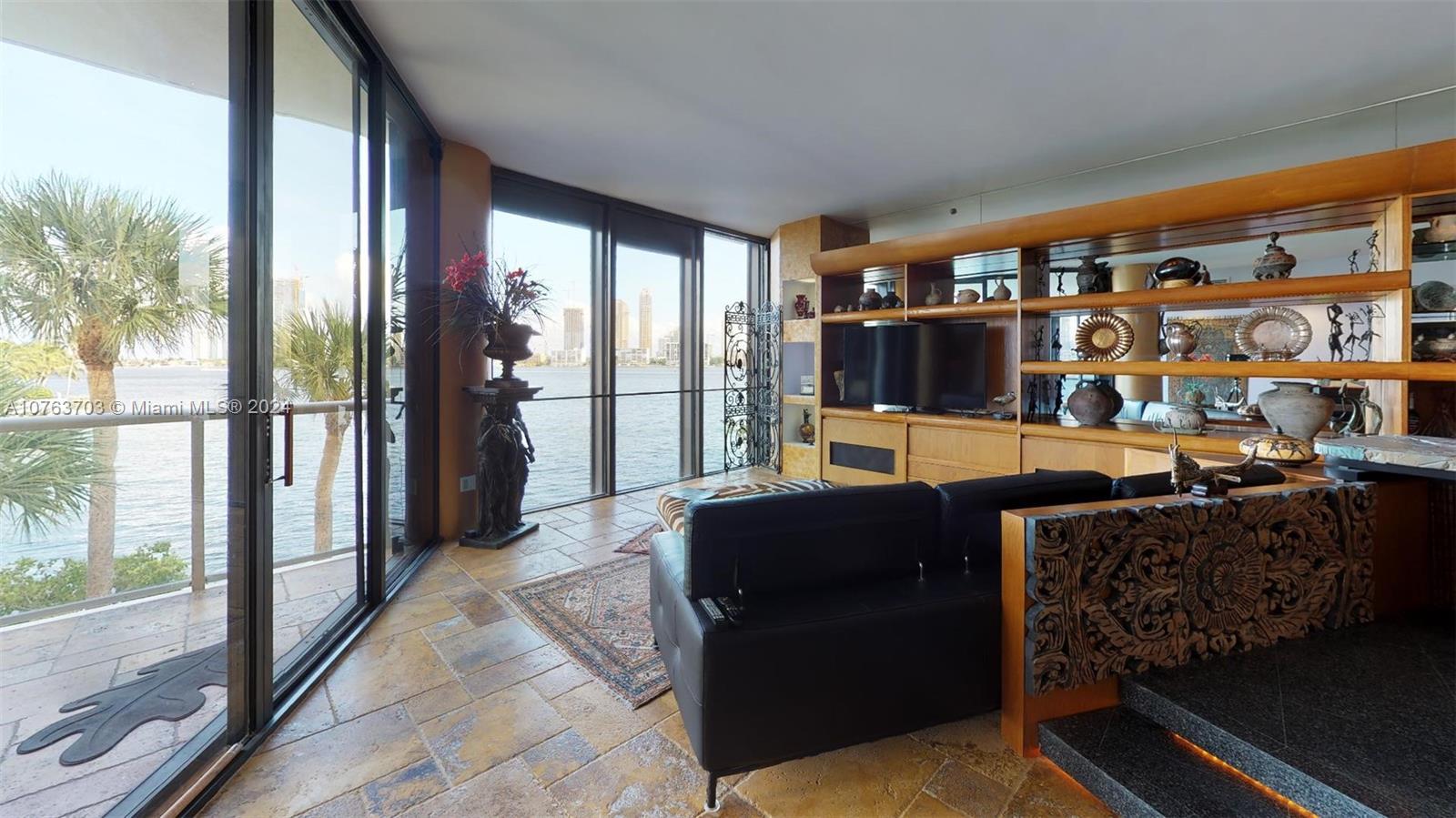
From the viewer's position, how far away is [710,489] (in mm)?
2740

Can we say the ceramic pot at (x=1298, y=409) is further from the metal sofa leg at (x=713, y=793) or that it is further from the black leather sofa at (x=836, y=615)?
the metal sofa leg at (x=713, y=793)

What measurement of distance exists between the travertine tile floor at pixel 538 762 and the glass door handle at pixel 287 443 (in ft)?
2.66

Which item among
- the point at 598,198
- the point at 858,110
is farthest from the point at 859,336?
the point at 598,198

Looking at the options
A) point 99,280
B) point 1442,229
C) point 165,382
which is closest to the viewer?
point 99,280

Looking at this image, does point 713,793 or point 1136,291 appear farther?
point 1136,291

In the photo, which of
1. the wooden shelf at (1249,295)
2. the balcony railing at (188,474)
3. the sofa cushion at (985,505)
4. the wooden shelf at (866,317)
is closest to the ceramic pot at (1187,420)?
the wooden shelf at (1249,295)

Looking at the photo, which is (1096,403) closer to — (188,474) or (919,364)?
(919,364)

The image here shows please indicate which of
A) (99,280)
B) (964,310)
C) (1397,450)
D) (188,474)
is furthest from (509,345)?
(1397,450)

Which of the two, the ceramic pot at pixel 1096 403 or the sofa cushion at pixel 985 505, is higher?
the ceramic pot at pixel 1096 403

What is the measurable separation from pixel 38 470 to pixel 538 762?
1.37 metres

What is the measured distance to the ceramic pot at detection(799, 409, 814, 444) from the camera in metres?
5.61

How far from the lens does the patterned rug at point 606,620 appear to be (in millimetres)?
2086

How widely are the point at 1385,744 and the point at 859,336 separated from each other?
13.3ft

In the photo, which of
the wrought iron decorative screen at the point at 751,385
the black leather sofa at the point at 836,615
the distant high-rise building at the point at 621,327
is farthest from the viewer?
the wrought iron decorative screen at the point at 751,385
